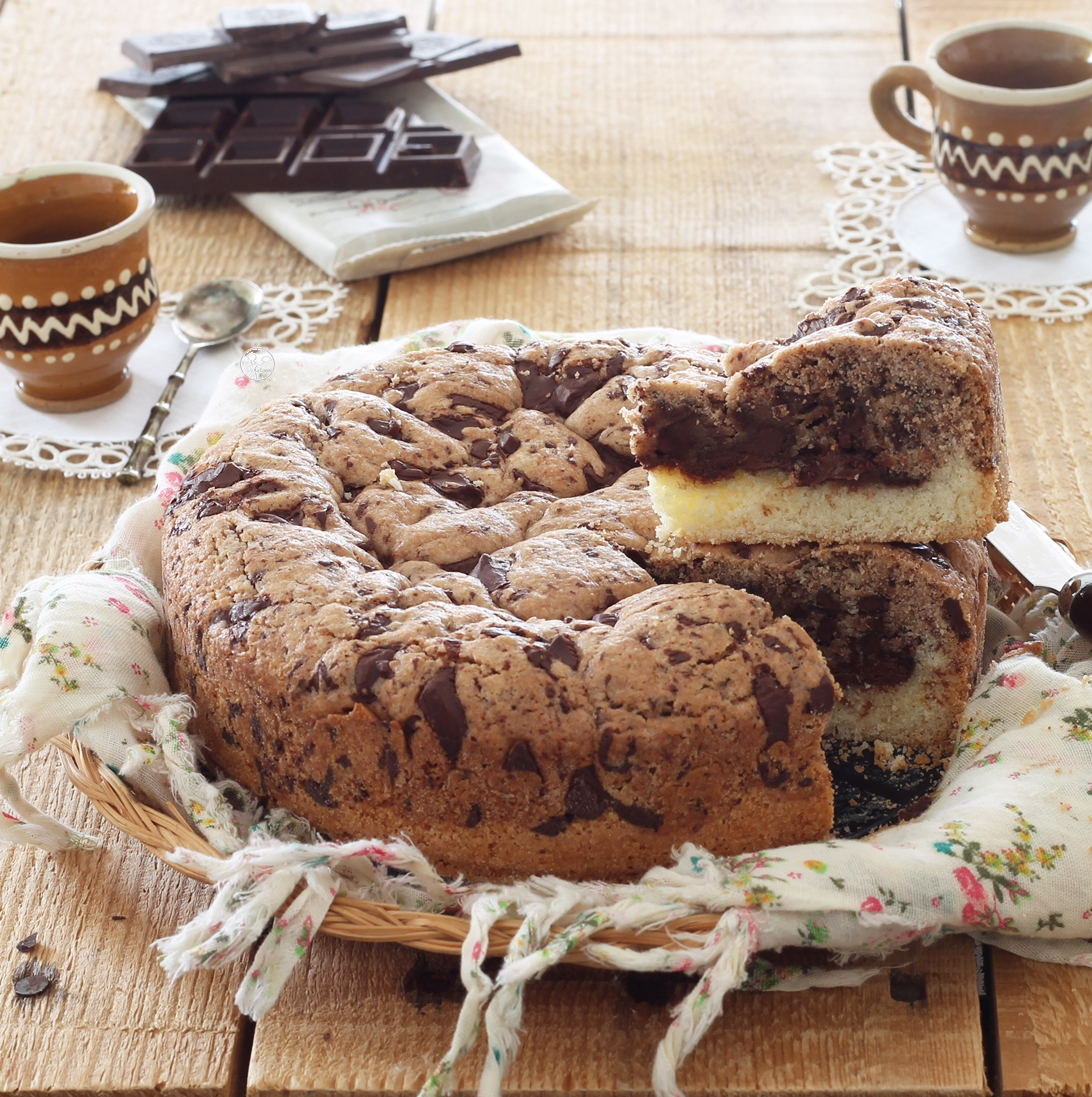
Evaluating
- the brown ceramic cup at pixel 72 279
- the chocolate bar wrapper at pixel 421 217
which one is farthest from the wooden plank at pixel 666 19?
the brown ceramic cup at pixel 72 279

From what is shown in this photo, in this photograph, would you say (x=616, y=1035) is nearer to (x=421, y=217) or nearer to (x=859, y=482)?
(x=859, y=482)

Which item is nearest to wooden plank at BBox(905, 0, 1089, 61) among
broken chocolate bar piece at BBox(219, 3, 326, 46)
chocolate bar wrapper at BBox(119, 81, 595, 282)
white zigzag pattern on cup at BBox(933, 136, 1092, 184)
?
white zigzag pattern on cup at BBox(933, 136, 1092, 184)

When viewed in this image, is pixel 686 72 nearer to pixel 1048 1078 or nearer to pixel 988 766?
pixel 988 766

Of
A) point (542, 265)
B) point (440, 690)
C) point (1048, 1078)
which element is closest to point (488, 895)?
point (440, 690)

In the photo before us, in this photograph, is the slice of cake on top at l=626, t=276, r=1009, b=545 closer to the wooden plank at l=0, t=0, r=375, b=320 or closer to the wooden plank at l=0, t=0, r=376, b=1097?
the wooden plank at l=0, t=0, r=376, b=1097

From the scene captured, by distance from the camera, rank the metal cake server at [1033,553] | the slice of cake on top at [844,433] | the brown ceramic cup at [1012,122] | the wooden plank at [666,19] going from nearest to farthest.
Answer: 1. the slice of cake on top at [844,433]
2. the metal cake server at [1033,553]
3. the brown ceramic cup at [1012,122]
4. the wooden plank at [666,19]

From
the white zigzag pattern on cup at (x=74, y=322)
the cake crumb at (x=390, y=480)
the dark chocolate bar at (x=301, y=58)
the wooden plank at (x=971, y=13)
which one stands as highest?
the cake crumb at (x=390, y=480)

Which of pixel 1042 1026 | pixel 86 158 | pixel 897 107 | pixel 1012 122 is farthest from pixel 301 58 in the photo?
pixel 1042 1026

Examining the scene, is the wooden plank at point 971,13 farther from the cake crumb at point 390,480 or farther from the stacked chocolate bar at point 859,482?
the cake crumb at point 390,480
